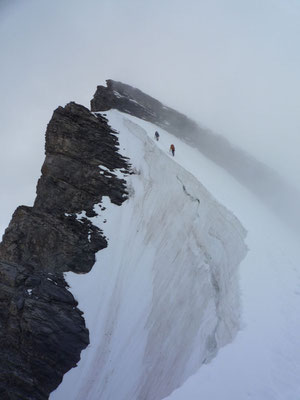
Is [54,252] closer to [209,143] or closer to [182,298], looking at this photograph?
[182,298]

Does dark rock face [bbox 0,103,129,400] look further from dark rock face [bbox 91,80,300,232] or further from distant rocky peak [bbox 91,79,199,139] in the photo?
dark rock face [bbox 91,80,300,232]

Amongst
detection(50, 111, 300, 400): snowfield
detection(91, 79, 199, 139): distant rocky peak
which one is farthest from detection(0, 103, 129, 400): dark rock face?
detection(91, 79, 199, 139): distant rocky peak

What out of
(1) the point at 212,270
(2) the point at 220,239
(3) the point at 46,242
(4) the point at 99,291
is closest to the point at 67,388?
(4) the point at 99,291

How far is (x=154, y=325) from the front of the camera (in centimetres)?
1852

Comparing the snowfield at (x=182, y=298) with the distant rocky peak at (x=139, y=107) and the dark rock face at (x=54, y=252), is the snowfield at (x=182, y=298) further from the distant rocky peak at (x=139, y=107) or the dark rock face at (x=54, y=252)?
the distant rocky peak at (x=139, y=107)

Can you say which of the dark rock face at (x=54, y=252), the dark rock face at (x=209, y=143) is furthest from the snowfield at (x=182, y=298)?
the dark rock face at (x=209, y=143)

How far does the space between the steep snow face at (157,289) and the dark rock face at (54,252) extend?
979 millimetres

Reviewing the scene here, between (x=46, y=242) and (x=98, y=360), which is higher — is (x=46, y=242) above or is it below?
above

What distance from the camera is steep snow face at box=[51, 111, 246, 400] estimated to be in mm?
13946

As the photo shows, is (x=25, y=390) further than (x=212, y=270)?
Yes

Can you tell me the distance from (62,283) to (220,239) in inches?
429

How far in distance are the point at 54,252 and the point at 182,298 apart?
33.5ft

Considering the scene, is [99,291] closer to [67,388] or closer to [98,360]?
[98,360]

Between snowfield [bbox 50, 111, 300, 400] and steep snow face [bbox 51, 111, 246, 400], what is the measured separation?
7 cm
